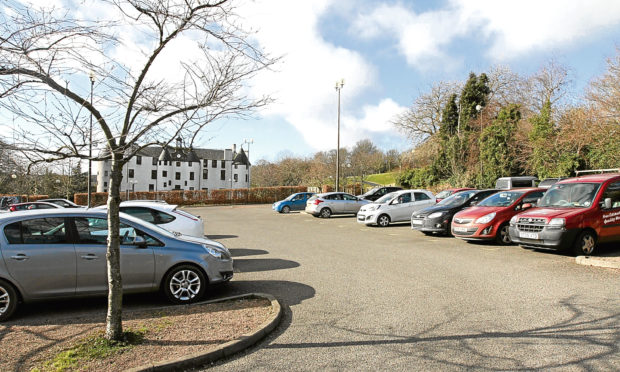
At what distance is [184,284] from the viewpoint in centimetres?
618

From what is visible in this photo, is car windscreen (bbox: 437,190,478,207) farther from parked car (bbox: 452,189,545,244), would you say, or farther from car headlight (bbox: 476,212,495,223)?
car headlight (bbox: 476,212,495,223)

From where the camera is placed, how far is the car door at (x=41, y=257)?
5.53 meters

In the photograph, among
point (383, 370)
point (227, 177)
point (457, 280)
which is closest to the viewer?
point (383, 370)

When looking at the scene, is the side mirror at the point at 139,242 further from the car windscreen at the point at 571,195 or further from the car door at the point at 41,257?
the car windscreen at the point at 571,195

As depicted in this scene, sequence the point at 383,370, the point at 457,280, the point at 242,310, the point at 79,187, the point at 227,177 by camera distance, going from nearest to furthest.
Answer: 1. the point at 383,370
2. the point at 242,310
3. the point at 457,280
4. the point at 79,187
5. the point at 227,177

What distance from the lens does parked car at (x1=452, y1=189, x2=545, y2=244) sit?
11.4 meters

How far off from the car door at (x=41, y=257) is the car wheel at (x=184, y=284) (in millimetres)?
1314

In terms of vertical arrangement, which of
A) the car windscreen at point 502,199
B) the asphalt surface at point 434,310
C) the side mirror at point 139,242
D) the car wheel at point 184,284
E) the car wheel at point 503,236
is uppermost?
the car windscreen at point 502,199

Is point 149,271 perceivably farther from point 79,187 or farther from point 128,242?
point 79,187

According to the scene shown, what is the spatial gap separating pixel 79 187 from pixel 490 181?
194 feet

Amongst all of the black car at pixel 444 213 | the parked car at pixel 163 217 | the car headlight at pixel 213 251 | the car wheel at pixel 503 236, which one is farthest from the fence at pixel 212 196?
the car headlight at pixel 213 251

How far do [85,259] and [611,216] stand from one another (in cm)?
1107

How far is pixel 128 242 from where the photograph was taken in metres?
6.04

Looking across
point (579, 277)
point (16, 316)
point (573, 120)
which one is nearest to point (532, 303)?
point (579, 277)
